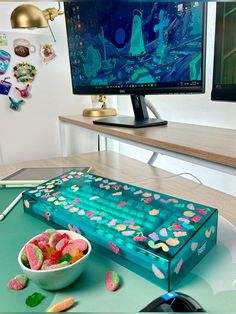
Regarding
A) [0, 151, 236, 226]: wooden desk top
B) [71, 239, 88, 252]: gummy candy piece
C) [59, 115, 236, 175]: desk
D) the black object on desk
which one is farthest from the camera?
[0, 151, 236, 226]: wooden desk top

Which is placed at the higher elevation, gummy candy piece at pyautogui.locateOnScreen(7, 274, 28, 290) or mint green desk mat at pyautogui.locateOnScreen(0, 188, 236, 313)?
gummy candy piece at pyautogui.locateOnScreen(7, 274, 28, 290)

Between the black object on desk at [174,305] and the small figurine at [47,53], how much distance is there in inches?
51.2

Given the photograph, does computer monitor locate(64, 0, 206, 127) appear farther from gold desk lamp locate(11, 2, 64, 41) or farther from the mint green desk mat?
the mint green desk mat

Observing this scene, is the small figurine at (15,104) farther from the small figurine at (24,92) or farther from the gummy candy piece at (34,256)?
the gummy candy piece at (34,256)

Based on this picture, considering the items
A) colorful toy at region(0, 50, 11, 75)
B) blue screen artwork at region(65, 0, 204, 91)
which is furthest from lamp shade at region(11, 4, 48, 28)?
colorful toy at region(0, 50, 11, 75)

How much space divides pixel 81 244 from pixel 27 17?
0.95m

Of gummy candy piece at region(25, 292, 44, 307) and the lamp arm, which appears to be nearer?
gummy candy piece at region(25, 292, 44, 307)

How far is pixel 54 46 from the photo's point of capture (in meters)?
1.43

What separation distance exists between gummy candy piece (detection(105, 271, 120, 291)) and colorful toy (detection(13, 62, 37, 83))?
3.82 feet

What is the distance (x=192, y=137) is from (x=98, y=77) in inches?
19.0

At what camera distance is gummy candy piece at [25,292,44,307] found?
15.1 inches

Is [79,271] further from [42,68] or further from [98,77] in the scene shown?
[42,68]

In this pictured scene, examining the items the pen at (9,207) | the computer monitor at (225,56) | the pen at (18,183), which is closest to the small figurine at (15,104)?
the pen at (18,183)

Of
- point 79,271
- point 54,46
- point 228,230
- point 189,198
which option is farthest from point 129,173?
point 54,46
